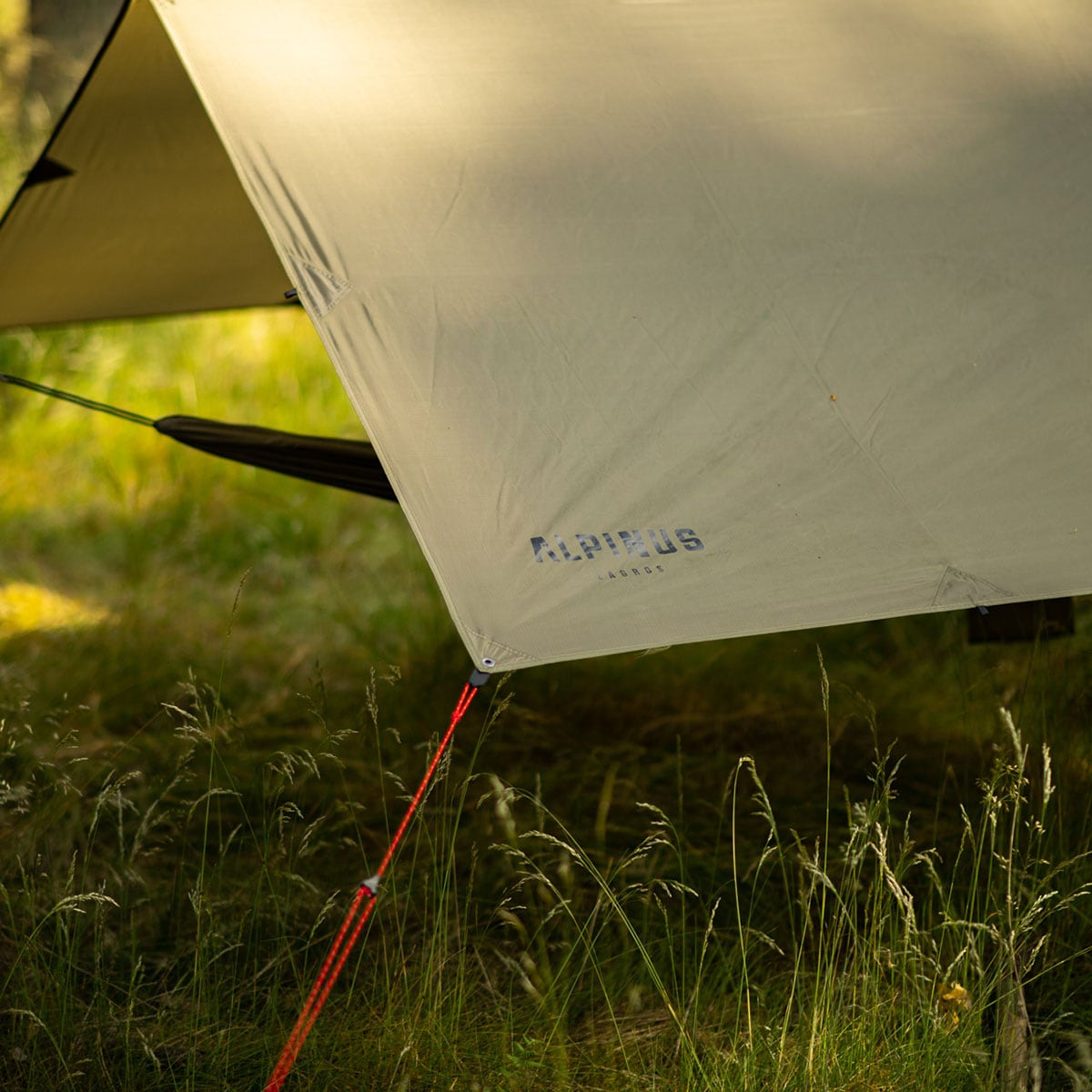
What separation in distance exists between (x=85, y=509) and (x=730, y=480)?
3418 mm

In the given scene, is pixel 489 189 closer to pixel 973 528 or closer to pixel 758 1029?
pixel 973 528

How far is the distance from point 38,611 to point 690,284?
2578 mm

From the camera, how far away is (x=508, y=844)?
235 cm

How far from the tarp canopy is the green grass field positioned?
287mm

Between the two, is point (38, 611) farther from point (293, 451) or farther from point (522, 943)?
point (522, 943)

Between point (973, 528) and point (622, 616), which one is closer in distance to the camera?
point (622, 616)

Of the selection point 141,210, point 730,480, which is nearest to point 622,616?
point 730,480

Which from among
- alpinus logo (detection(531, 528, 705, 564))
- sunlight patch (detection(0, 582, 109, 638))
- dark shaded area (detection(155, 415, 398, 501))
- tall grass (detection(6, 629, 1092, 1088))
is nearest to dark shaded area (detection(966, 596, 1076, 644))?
tall grass (detection(6, 629, 1092, 1088))

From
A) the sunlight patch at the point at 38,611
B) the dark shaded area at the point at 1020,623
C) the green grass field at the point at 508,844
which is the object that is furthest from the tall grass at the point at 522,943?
the sunlight patch at the point at 38,611

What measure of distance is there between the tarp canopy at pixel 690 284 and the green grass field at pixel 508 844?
29 cm

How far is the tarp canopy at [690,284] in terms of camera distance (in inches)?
58.8

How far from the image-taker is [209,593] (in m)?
3.84

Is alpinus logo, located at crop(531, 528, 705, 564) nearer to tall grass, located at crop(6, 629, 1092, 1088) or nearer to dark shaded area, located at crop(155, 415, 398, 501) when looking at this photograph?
tall grass, located at crop(6, 629, 1092, 1088)

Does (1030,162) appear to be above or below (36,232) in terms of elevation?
above
